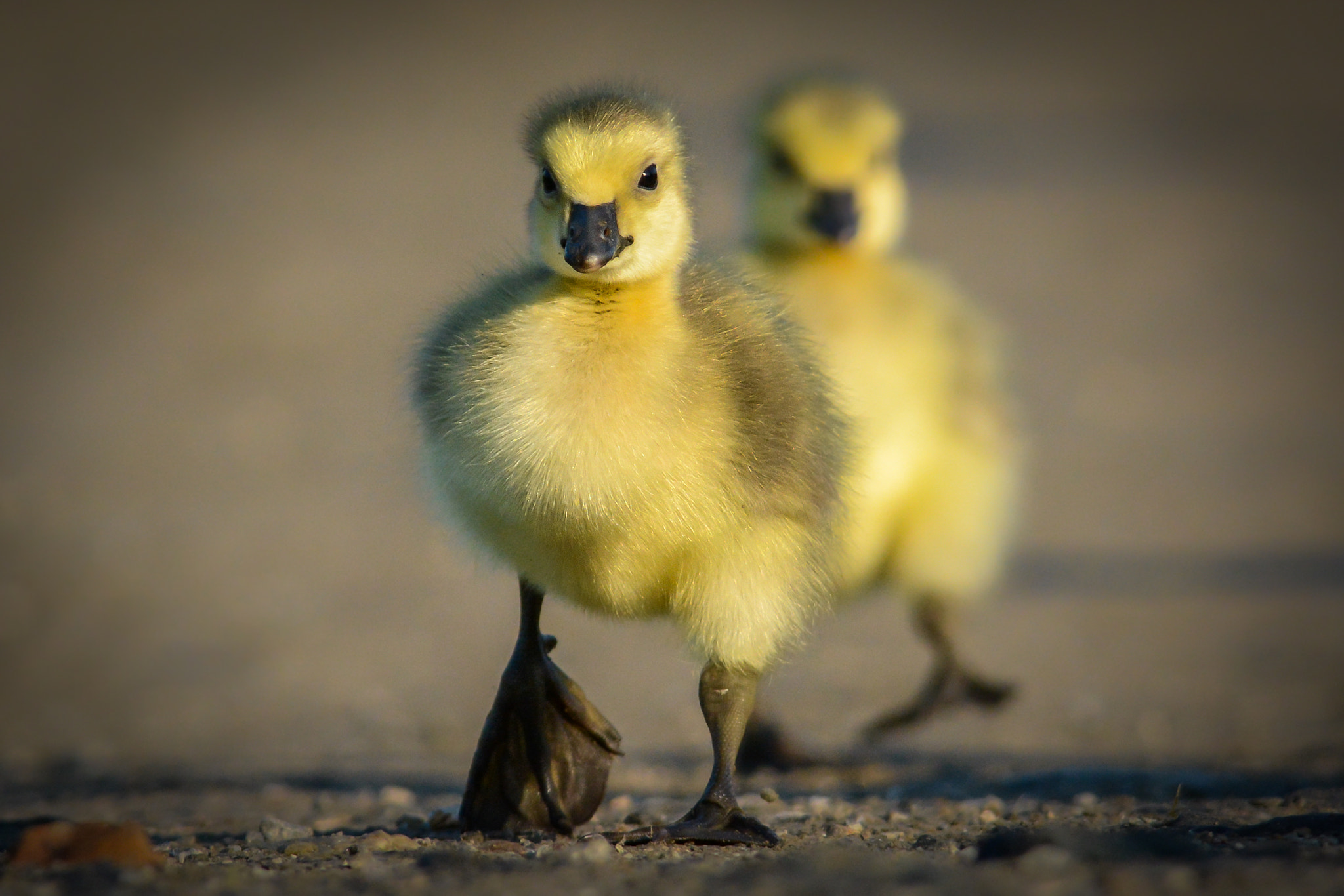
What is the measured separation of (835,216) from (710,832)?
107 inches

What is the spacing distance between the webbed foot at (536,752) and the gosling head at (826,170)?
7.29 feet

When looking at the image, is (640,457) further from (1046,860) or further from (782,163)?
(782,163)

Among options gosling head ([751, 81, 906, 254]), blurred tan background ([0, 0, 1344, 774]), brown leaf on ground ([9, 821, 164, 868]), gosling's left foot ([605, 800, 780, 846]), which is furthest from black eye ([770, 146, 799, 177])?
brown leaf on ground ([9, 821, 164, 868])

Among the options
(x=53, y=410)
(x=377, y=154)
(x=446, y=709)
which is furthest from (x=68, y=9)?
(x=446, y=709)

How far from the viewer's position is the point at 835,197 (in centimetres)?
584

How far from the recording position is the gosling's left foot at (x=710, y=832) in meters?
3.66

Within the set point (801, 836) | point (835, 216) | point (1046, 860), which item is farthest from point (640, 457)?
point (835, 216)

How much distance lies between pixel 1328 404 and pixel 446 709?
20.1 feet

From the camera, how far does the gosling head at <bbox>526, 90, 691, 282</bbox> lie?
388 cm

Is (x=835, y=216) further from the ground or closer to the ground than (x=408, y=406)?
further from the ground

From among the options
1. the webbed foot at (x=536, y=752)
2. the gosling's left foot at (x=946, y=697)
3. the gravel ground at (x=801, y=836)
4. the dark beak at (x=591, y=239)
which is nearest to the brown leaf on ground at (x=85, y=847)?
the gravel ground at (x=801, y=836)

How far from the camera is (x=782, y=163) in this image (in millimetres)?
5973

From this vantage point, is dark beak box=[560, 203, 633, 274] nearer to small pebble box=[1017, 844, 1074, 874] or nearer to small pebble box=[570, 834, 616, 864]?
small pebble box=[570, 834, 616, 864]

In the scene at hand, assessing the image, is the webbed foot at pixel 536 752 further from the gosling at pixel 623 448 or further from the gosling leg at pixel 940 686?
the gosling leg at pixel 940 686
